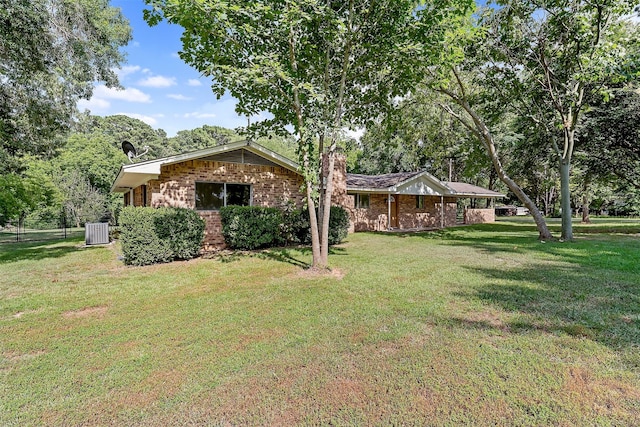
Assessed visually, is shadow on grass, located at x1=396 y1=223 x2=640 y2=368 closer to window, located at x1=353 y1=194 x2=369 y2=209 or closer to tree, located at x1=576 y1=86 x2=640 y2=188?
tree, located at x1=576 y1=86 x2=640 y2=188

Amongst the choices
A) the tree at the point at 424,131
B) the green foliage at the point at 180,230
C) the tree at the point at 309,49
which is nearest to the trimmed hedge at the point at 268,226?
the green foliage at the point at 180,230

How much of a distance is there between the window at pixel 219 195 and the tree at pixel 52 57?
4956 millimetres

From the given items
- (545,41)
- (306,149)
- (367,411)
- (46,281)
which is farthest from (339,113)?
(545,41)

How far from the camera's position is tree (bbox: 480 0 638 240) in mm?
9250

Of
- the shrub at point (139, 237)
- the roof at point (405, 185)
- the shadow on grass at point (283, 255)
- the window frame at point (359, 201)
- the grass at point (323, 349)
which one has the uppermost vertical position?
the roof at point (405, 185)

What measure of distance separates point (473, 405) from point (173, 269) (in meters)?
7.21

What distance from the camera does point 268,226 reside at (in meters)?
10.6

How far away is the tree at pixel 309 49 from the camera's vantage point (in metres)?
6.14

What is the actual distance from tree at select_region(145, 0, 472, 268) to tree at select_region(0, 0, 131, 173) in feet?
14.3

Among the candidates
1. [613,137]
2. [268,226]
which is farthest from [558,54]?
[268,226]

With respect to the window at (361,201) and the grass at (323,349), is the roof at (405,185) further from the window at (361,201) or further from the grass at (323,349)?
the grass at (323,349)

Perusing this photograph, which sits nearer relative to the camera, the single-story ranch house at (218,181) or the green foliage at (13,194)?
the single-story ranch house at (218,181)

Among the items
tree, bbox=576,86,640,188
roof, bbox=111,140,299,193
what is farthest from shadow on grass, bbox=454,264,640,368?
tree, bbox=576,86,640,188

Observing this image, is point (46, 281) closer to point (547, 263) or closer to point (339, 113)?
point (339, 113)
